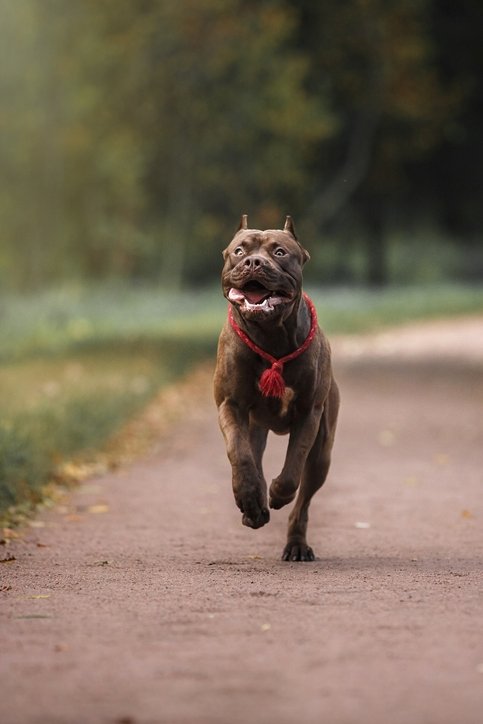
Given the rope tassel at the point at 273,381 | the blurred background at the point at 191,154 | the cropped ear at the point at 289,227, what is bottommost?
the rope tassel at the point at 273,381

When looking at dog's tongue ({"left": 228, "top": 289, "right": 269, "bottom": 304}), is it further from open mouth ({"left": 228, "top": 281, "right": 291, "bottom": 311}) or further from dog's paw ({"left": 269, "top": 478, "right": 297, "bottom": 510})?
dog's paw ({"left": 269, "top": 478, "right": 297, "bottom": 510})

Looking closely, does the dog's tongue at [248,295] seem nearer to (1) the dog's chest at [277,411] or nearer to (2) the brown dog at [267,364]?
(2) the brown dog at [267,364]

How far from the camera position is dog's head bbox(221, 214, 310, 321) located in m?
7.42

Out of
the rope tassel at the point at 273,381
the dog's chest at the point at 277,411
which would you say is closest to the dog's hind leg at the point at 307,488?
the dog's chest at the point at 277,411

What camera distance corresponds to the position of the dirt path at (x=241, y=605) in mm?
5055

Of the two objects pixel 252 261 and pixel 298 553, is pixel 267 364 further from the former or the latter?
pixel 298 553

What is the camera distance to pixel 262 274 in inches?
291

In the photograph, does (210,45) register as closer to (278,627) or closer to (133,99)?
(133,99)

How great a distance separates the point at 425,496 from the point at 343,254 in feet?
123

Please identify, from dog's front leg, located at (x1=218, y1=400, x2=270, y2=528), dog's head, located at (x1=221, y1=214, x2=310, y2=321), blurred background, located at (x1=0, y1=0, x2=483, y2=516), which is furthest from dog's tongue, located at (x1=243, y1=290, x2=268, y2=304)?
blurred background, located at (x1=0, y1=0, x2=483, y2=516)

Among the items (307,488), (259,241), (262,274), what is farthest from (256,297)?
(307,488)

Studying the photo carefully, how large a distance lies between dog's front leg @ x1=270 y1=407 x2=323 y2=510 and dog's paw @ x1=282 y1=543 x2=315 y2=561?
54 centimetres

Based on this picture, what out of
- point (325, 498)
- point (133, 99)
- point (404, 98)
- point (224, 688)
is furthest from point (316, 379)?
point (404, 98)

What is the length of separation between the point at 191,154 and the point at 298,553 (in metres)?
27.6
